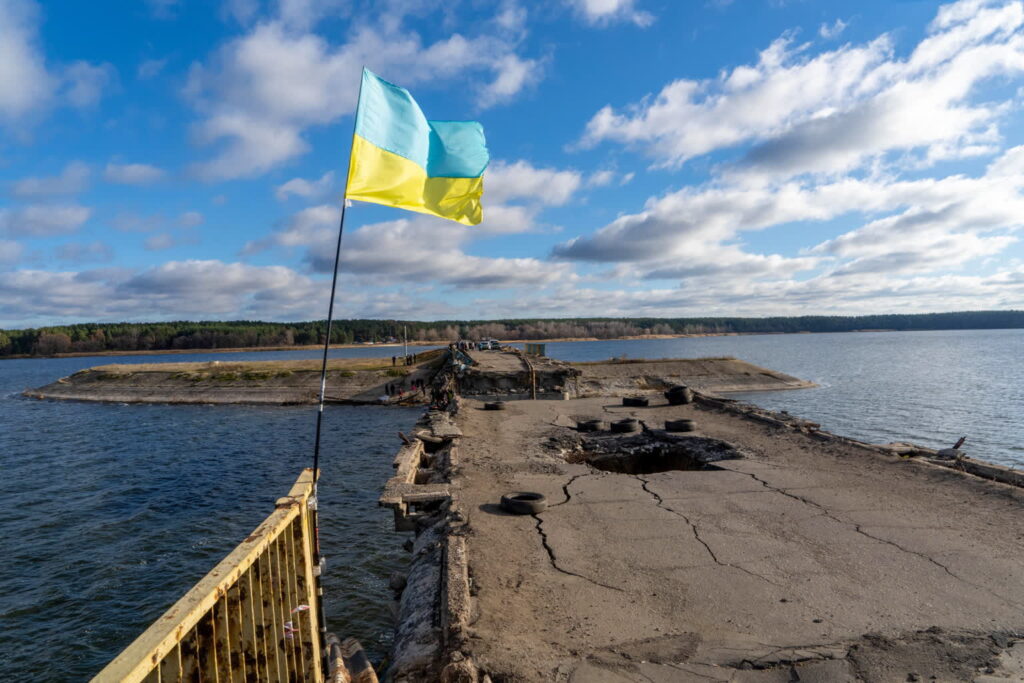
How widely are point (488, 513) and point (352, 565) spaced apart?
4.23 m

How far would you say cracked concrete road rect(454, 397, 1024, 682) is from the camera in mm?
5250

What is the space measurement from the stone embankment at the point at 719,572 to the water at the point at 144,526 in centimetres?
236

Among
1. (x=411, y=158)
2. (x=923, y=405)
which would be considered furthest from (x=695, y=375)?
Result: (x=411, y=158)

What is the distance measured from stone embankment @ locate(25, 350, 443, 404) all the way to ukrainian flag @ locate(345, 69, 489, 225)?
42172 millimetres

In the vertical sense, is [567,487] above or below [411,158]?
below

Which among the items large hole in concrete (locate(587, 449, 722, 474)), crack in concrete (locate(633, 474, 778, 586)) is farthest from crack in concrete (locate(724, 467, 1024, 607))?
large hole in concrete (locate(587, 449, 722, 474))

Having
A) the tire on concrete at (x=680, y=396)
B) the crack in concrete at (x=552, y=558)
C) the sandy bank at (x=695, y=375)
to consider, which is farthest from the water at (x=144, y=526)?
the sandy bank at (x=695, y=375)

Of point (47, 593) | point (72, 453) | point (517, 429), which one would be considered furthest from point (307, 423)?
point (47, 593)

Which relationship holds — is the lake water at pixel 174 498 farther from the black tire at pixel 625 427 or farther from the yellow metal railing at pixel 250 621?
the black tire at pixel 625 427

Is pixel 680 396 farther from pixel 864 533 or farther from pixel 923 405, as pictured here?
pixel 923 405

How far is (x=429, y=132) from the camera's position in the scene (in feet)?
27.6

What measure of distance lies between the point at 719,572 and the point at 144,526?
1583 centimetres

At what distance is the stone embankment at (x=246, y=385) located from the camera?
52000mm

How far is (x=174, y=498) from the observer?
60.5 ft
